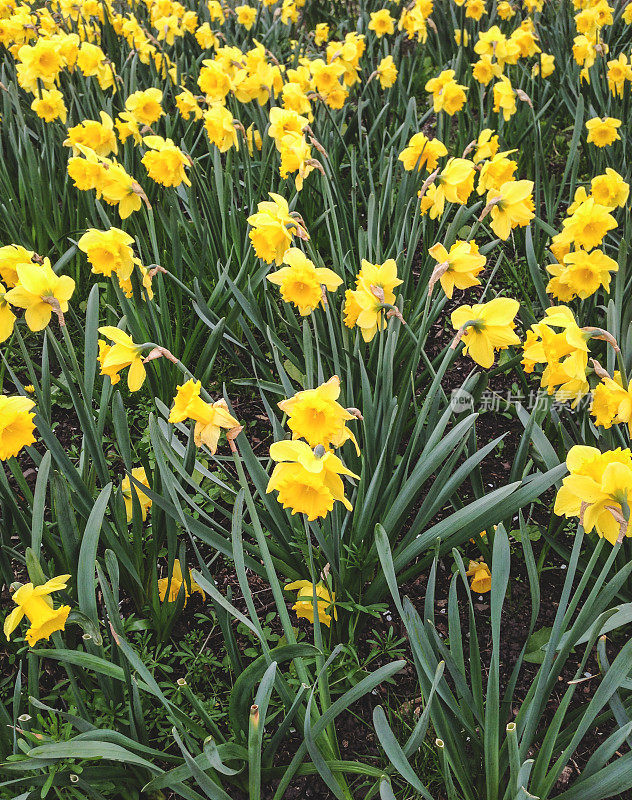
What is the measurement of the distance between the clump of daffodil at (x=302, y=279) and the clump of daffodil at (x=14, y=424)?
0.66 metres

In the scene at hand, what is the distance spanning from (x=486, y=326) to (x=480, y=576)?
656 mm

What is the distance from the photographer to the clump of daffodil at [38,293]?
61.2 inches

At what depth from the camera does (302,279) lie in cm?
173

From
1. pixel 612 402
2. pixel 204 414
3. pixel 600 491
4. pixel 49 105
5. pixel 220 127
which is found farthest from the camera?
pixel 49 105

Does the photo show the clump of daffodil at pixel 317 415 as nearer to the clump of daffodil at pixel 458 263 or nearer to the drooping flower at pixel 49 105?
the clump of daffodil at pixel 458 263

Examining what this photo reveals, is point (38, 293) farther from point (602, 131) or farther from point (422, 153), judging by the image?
point (602, 131)

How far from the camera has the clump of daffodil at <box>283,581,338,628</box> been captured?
5.25ft

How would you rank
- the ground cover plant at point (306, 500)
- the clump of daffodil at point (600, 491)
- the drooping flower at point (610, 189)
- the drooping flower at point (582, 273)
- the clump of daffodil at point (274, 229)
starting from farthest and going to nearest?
the drooping flower at point (610, 189), the drooping flower at point (582, 273), the clump of daffodil at point (274, 229), the ground cover plant at point (306, 500), the clump of daffodil at point (600, 491)

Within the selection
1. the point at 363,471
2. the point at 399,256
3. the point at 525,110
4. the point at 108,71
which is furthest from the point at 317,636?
the point at 108,71

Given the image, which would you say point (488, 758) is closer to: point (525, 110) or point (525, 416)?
point (525, 416)

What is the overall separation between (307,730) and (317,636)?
21 centimetres

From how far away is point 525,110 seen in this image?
11.3ft

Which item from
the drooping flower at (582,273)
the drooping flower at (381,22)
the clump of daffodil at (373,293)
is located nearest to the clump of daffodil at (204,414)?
the clump of daffodil at (373,293)

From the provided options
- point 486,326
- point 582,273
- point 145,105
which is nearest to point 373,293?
point 486,326
